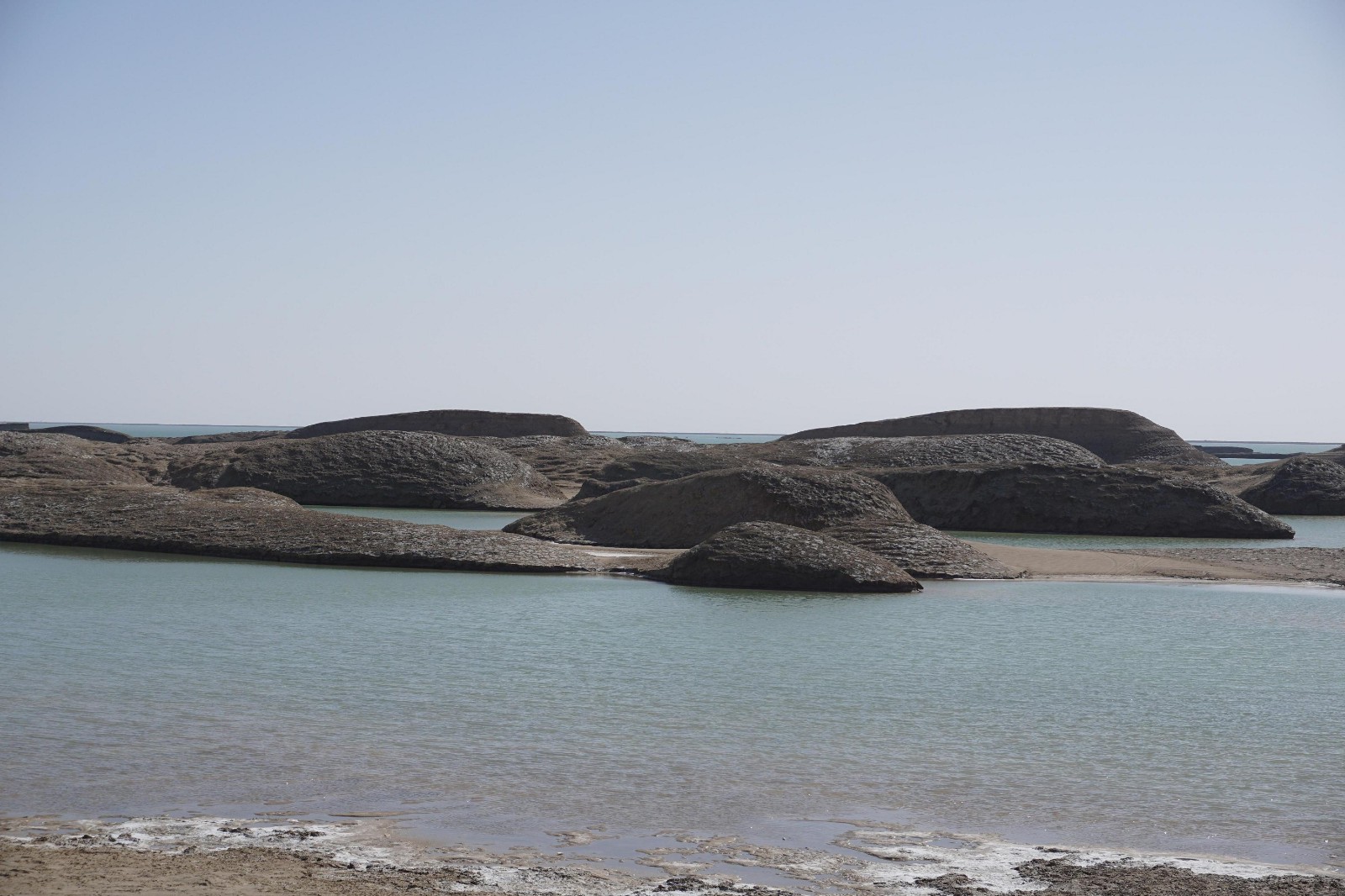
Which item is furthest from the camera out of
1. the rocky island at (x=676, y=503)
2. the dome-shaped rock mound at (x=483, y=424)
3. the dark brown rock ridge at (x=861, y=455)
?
the dome-shaped rock mound at (x=483, y=424)

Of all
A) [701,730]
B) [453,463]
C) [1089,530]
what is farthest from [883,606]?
[453,463]

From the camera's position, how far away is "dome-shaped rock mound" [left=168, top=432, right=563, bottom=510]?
30094 millimetres

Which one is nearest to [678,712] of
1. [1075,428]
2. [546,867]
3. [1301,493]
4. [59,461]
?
[546,867]

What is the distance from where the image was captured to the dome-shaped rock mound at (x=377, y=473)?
30094 mm

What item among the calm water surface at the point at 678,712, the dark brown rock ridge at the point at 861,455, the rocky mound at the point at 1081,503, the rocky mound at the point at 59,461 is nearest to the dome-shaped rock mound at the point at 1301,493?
the dark brown rock ridge at the point at 861,455

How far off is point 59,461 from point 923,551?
64.1 feet

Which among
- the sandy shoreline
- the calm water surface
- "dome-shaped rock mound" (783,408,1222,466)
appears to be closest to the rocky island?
the calm water surface

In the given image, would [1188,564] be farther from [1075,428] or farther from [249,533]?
[1075,428]

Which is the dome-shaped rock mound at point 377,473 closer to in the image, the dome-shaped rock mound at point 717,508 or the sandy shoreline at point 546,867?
the dome-shaped rock mound at point 717,508

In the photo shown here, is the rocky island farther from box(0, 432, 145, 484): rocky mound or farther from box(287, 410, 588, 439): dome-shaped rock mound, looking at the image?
box(287, 410, 588, 439): dome-shaped rock mound

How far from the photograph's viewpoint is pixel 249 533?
1661 cm

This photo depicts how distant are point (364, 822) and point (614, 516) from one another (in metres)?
13.6

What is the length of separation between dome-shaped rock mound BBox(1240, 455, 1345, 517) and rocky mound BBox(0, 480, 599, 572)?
76.1 feet

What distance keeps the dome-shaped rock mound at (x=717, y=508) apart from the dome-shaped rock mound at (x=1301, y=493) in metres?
18.5
